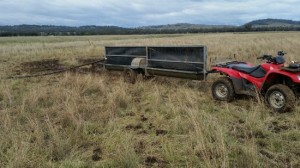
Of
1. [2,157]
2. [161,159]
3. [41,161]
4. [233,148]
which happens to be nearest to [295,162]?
[233,148]

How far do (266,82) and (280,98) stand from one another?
0.48 meters

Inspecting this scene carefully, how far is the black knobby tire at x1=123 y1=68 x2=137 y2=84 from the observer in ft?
32.1

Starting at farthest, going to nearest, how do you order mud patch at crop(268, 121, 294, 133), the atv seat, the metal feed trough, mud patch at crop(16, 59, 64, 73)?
mud patch at crop(16, 59, 64, 73), the metal feed trough, the atv seat, mud patch at crop(268, 121, 294, 133)

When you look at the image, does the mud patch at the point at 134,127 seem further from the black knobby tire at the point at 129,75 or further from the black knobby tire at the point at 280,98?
the black knobby tire at the point at 129,75

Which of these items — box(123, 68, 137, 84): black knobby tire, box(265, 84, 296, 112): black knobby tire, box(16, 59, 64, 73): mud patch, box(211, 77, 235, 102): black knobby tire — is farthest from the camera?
box(16, 59, 64, 73): mud patch

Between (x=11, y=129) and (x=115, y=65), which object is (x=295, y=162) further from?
(x=115, y=65)

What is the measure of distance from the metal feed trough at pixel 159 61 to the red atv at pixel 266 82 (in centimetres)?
68

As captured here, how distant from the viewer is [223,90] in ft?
24.2

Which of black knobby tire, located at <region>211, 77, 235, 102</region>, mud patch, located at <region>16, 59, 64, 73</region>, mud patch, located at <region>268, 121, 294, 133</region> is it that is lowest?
mud patch, located at <region>16, 59, 64, 73</region>

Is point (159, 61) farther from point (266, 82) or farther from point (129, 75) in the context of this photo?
point (266, 82)

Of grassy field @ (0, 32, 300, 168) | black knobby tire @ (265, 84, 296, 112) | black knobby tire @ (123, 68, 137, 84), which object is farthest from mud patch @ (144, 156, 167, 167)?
black knobby tire @ (123, 68, 137, 84)

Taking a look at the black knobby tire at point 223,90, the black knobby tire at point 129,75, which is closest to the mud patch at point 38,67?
the black knobby tire at point 129,75

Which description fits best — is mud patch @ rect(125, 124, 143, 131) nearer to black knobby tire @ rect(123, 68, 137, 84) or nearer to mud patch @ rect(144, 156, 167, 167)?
mud patch @ rect(144, 156, 167, 167)

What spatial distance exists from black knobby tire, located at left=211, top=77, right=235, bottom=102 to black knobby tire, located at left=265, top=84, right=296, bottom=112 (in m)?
0.95
